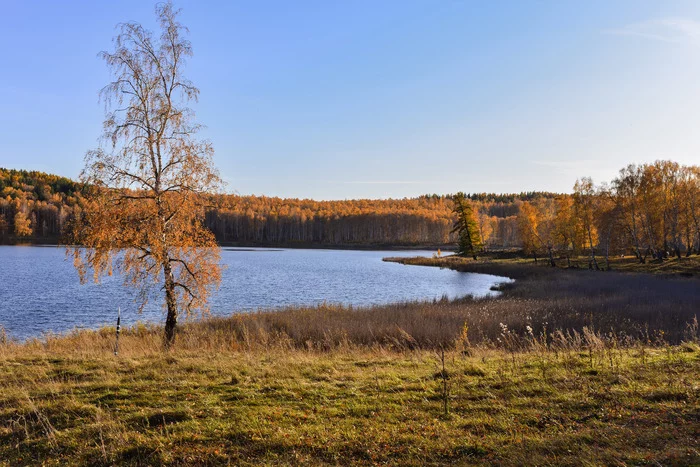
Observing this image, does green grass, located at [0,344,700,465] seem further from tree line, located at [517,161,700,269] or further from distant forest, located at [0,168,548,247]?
distant forest, located at [0,168,548,247]

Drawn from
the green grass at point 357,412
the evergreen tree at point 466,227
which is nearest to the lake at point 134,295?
the green grass at point 357,412

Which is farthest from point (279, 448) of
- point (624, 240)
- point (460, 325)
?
point (624, 240)

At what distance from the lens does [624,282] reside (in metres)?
36.1

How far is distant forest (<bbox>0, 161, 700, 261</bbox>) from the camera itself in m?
55.3

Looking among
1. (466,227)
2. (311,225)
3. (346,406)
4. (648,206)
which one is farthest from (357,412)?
(311,225)

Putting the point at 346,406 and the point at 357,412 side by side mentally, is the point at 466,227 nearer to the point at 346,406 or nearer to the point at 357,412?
the point at 346,406

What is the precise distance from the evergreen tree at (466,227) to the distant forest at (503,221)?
8734mm

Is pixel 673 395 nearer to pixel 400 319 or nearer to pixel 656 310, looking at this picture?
pixel 400 319

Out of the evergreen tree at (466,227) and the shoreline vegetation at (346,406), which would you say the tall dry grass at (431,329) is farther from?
the evergreen tree at (466,227)

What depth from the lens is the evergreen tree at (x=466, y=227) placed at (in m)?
77.1

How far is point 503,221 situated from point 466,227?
100464 millimetres

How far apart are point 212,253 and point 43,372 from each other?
6666 mm

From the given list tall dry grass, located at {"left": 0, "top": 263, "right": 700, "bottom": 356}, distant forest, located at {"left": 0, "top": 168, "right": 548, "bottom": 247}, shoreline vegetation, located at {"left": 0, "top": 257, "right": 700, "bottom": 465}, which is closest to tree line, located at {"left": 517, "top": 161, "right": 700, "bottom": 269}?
tall dry grass, located at {"left": 0, "top": 263, "right": 700, "bottom": 356}

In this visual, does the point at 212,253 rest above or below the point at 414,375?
above
